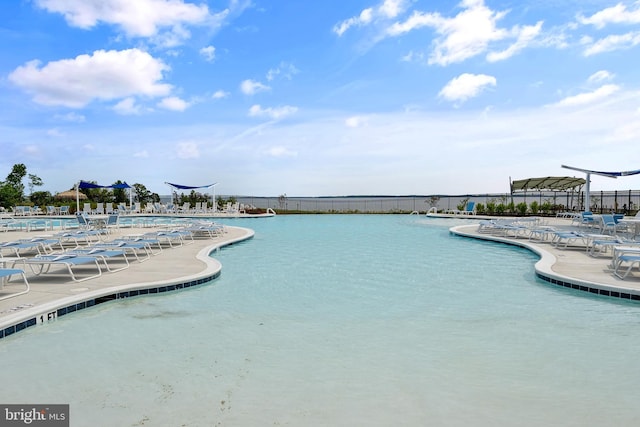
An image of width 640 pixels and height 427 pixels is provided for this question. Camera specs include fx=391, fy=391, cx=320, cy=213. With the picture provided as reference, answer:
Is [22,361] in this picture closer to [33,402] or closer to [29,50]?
[33,402]

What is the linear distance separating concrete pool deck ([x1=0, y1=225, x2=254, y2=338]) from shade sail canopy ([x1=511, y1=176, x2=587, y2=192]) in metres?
18.7

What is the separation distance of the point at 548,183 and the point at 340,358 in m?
21.0

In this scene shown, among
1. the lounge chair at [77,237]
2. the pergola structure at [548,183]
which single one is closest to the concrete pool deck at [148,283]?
the lounge chair at [77,237]

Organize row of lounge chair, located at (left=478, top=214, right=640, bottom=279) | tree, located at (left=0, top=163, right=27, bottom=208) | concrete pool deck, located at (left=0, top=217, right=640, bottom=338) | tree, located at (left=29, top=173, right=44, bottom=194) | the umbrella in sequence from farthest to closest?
tree, located at (left=29, top=173, right=44, bottom=194)
the umbrella
tree, located at (left=0, top=163, right=27, bottom=208)
row of lounge chair, located at (left=478, top=214, right=640, bottom=279)
concrete pool deck, located at (left=0, top=217, right=640, bottom=338)

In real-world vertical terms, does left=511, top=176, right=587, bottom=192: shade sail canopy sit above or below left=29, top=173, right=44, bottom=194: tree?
below

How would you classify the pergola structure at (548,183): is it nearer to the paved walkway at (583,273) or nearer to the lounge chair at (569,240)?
the lounge chair at (569,240)

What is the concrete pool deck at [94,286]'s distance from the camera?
4180 mm

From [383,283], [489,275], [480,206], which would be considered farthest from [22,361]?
[480,206]

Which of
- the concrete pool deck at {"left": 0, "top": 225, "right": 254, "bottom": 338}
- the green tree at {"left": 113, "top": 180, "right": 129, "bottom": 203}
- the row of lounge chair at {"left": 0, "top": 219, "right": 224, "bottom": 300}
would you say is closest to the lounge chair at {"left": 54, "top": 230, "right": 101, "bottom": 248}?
the row of lounge chair at {"left": 0, "top": 219, "right": 224, "bottom": 300}

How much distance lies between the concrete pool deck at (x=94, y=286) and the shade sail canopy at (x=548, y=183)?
1872cm

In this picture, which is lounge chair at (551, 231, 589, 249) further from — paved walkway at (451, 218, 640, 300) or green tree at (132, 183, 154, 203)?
green tree at (132, 183, 154, 203)

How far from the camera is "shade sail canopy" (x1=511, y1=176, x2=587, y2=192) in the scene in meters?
19.8

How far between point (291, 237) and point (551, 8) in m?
10.1

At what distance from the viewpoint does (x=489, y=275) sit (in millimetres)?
7020
